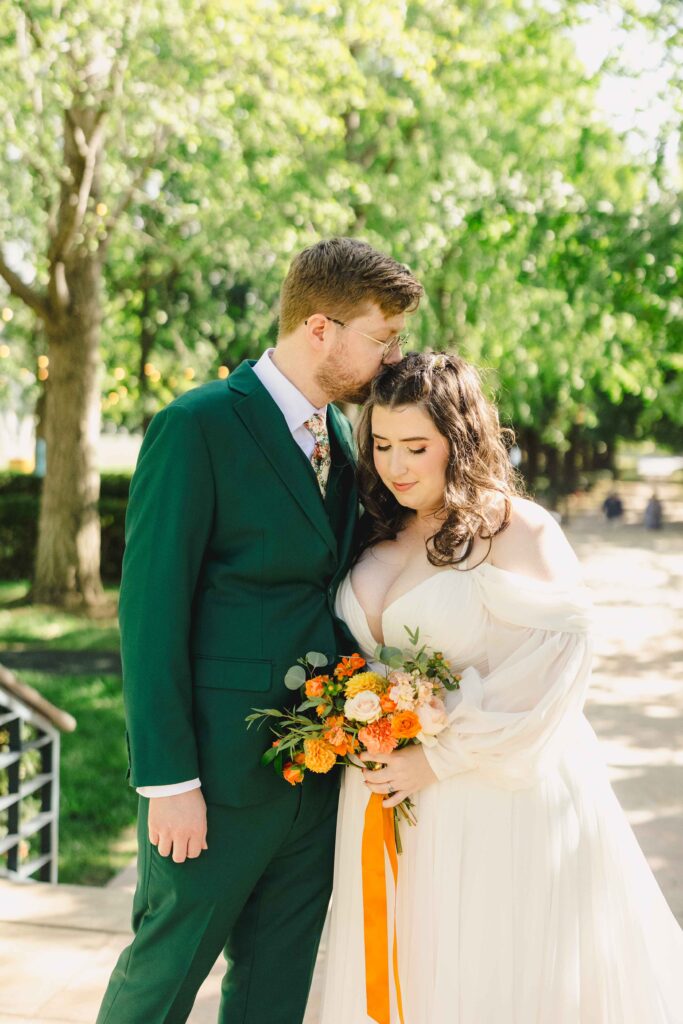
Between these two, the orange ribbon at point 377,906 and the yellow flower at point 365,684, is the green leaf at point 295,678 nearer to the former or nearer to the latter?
the yellow flower at point 365,684

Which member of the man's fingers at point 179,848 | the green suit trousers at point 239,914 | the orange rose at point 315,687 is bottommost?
the green suit trousers at point 239,914

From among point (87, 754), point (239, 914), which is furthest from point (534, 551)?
point (87, 754)

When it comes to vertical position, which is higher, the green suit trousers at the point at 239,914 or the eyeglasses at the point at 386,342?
the eyeglasses at the point at 386,342

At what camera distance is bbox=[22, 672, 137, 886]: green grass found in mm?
5898

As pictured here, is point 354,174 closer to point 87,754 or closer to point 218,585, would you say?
point 87,754

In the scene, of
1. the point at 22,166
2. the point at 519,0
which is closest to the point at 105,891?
the point at 22,166

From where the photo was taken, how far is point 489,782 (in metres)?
2.67

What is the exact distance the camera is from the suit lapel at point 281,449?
260 cm

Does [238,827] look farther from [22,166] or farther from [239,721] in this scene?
[22,166]

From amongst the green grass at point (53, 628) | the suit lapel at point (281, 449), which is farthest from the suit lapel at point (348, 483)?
the green grass at point (53, 628)

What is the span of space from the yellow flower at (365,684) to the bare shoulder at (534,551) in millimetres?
442

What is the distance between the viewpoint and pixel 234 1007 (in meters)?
2.76

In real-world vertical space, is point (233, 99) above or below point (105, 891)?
above

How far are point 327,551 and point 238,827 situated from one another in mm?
719
